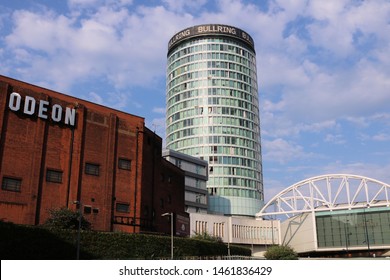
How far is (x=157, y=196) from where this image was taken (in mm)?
63250

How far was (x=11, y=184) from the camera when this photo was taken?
44500mm

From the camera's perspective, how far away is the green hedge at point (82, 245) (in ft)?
119

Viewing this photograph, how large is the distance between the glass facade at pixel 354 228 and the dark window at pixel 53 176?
73111 millimetres

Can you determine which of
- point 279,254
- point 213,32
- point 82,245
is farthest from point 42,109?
point 213,32

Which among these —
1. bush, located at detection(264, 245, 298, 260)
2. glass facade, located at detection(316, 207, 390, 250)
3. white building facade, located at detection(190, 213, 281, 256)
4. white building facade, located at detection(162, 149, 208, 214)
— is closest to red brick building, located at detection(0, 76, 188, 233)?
bush, located at detection(264, 245, 298, 260)

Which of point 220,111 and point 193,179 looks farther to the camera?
point 220,111

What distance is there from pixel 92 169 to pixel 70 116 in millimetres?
6990

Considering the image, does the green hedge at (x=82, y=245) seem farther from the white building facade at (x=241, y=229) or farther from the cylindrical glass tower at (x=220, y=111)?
the cylindrical glass tower at (x=220, y=111)

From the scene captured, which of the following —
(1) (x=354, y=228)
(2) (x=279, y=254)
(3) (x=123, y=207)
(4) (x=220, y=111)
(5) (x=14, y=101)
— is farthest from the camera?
(4) (x=220, y=111)

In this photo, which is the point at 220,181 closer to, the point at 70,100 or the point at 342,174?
the point at 342,174

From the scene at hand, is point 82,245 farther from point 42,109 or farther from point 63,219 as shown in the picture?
point 42,109

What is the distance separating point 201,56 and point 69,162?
379ft

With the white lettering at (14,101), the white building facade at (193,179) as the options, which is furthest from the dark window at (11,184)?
the white building facade at (193,179)
